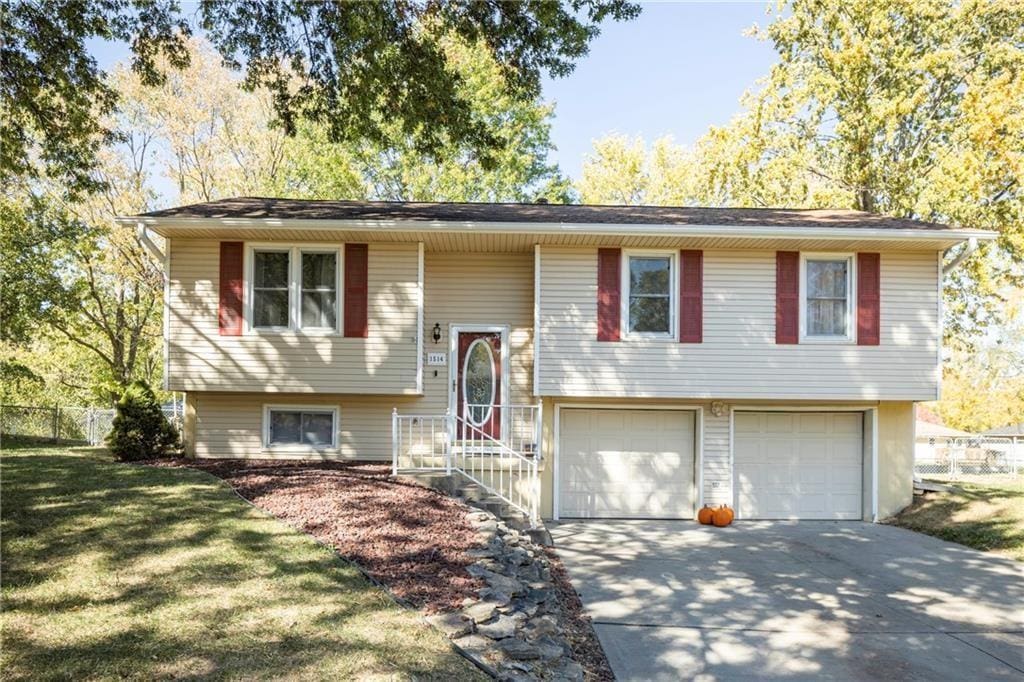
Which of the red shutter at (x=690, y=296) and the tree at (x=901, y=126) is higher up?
the tree at (x=901, y=126)

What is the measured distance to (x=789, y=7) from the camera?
17.9 meters

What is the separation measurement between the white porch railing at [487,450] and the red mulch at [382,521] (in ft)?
3.09

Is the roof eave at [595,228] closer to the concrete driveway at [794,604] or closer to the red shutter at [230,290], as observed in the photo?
the red shutter at [230,290]

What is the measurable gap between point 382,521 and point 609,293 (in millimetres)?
5309

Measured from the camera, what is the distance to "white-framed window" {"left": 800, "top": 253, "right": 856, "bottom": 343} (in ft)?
33.4

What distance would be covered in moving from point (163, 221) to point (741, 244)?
8.37 metres

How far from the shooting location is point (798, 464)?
35.2 feet

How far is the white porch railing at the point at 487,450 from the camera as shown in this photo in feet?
29.0

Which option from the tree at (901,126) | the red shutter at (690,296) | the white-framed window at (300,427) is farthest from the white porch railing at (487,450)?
the tree at (901,126)

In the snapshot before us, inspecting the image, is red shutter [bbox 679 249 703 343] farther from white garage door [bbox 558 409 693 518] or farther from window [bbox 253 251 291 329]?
window [bbox 253 251 291 329]

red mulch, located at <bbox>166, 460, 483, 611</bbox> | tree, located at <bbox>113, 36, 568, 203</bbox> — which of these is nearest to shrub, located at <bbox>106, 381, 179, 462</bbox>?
red mulch, located at <bbox>166, 460, 483, 611</bbox>

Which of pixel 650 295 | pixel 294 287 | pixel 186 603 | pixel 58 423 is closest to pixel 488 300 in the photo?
pixel 650 295

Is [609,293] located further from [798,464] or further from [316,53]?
[316,53]

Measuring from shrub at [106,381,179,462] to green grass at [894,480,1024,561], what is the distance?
11.6 m
